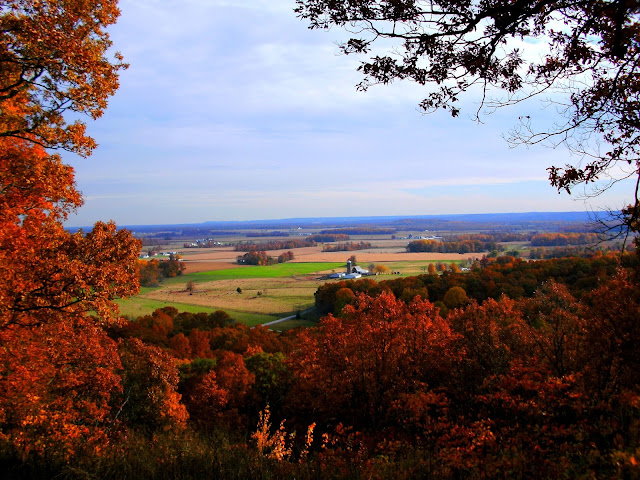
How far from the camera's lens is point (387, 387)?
16984 millimetres

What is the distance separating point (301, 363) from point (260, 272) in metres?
81.7

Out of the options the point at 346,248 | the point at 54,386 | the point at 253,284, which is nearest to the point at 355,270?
the point at 253,284

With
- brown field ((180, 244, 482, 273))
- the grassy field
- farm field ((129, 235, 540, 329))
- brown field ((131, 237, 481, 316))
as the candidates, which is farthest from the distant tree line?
the grassy field

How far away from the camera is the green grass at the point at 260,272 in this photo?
93.2 m

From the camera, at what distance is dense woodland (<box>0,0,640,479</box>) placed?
6.48m

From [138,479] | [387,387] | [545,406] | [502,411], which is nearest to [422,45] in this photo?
[138,479]

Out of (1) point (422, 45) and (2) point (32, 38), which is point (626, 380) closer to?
(1) point (422, 45)

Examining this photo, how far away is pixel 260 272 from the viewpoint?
334ft

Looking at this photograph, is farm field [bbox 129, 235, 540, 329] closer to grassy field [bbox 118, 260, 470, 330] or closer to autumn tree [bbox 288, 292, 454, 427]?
grassy field [bbox 118, 260, 470, 330]

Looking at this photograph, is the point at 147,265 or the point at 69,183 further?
the point at 147,265

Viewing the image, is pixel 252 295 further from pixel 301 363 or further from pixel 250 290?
pixel 301 363

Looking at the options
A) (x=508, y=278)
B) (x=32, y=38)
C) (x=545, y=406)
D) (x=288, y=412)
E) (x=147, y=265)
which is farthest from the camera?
(x=147, y=265)

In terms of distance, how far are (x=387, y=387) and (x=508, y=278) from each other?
3695 centimetres

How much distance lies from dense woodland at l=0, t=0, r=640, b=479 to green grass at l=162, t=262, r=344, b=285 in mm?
74098
